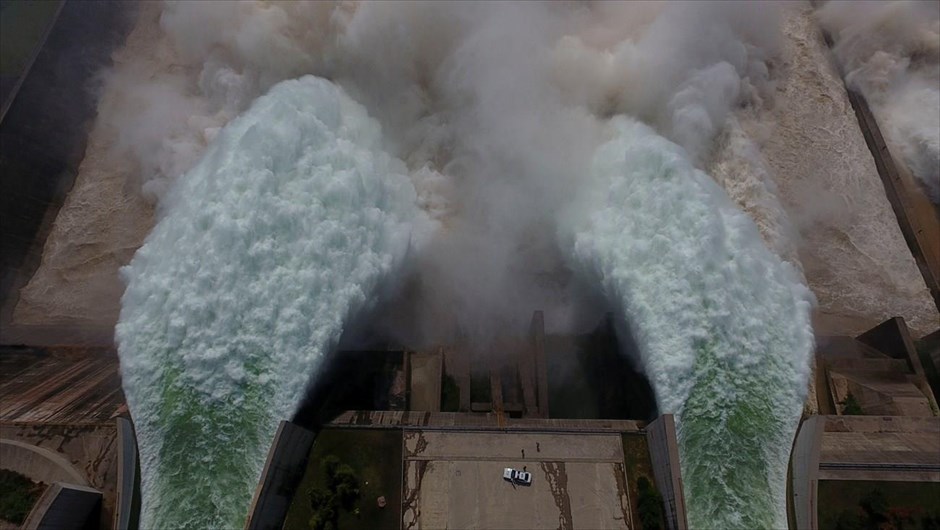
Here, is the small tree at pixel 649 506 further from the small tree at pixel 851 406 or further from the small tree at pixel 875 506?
the small tree at pixel 851 406

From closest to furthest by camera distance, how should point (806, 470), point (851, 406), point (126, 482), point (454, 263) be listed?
point (126, 482) < point (806, 470) < point (851, 406) < point (454, 263)

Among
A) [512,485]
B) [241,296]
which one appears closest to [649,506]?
[512,485]

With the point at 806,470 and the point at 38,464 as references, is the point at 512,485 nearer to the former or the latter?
the point at 806,470

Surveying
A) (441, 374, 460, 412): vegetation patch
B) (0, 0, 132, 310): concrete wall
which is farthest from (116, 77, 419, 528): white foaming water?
(0, 0, 132, 310): concrete wall

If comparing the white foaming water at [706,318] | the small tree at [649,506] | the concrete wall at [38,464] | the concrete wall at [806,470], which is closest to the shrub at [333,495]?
the concrete wall at [38,464]

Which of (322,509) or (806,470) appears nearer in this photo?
(322,509)
